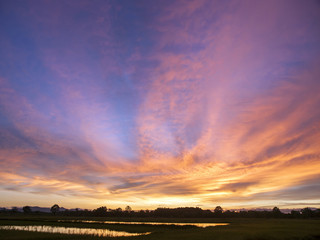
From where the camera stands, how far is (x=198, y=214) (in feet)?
550

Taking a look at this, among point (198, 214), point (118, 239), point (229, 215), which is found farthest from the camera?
point (198, 214)

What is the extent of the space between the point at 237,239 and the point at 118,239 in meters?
21.1

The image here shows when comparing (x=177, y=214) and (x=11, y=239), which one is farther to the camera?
(x=177, y=214)

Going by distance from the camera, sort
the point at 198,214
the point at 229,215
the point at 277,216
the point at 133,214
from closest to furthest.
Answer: the point at 277,216 < the point at 229,215 < the point at 198,214 < the point at 133,214

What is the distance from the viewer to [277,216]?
144 metres

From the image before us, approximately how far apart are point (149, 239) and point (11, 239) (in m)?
23.9

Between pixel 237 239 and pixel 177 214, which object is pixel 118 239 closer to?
pixel 237 239

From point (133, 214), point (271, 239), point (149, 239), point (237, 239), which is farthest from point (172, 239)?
point (133, 214)

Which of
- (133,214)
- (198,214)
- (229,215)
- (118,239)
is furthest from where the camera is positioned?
(133,214)

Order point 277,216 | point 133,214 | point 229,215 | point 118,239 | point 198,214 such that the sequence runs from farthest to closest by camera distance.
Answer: point 133,214
point 198,214
point 229,215
point 277,216
point 118,239

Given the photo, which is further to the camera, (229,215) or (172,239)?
(229,215)

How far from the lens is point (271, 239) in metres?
35.4

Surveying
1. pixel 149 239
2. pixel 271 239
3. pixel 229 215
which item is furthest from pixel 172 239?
pixel 229 215

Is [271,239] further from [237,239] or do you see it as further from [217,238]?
[217,238]
